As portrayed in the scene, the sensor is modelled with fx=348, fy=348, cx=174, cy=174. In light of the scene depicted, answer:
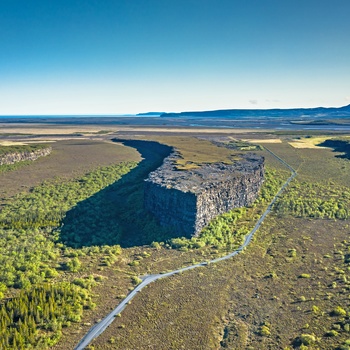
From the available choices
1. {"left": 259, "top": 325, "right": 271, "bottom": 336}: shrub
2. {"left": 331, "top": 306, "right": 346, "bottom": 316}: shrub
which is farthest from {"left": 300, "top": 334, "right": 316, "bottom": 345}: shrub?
{"left": 331, "top": 306, "right": 346, "bottom": 316}: shrub

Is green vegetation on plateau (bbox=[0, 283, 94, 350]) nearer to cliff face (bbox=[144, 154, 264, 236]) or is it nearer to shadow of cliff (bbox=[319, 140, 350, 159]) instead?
cliff face (bbox=[144, 154, 264, 236])

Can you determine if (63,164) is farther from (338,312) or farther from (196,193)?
(338,312)

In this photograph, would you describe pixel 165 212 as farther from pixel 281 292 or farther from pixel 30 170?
pixel 30 170

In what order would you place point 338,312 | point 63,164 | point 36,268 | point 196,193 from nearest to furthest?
point 338,312, point 36,268, point 196,193, point 63,164

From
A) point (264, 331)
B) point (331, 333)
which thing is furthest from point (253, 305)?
point (331, 333)

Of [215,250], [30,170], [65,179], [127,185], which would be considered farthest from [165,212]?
[30,170]
